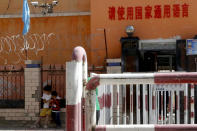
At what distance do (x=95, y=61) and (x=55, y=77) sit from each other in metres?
1.32

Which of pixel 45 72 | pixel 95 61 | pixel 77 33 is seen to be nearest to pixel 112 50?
pixel 95 61

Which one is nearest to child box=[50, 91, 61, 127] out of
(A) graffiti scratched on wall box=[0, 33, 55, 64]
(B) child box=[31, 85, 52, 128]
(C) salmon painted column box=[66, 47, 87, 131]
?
(B) child box=[31, 85, 52, 128]

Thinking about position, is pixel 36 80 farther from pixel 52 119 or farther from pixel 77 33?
pixel 77 33

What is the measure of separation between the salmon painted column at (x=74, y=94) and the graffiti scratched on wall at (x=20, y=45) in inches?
308

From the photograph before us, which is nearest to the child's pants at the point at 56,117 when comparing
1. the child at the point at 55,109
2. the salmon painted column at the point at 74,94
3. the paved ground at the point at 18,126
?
the child at the point at 55,109

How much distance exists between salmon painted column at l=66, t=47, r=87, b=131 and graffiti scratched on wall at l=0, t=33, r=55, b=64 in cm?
781

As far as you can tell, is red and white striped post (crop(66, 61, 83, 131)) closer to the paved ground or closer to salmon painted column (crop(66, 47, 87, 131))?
salmon painted column (crop(66, 47, 87, 131))

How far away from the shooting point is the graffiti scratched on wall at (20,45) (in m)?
10.5

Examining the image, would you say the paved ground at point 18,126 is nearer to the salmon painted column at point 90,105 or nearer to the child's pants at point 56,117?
the child's pants at point 56,117

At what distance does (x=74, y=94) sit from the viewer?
2.79 m

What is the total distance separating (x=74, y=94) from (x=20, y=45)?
27.0ft

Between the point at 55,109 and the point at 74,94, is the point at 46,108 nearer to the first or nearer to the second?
the point at 55,109

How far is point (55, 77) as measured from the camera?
31.4 feet

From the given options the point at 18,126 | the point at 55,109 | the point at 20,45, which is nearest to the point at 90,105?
the point at 55,109
